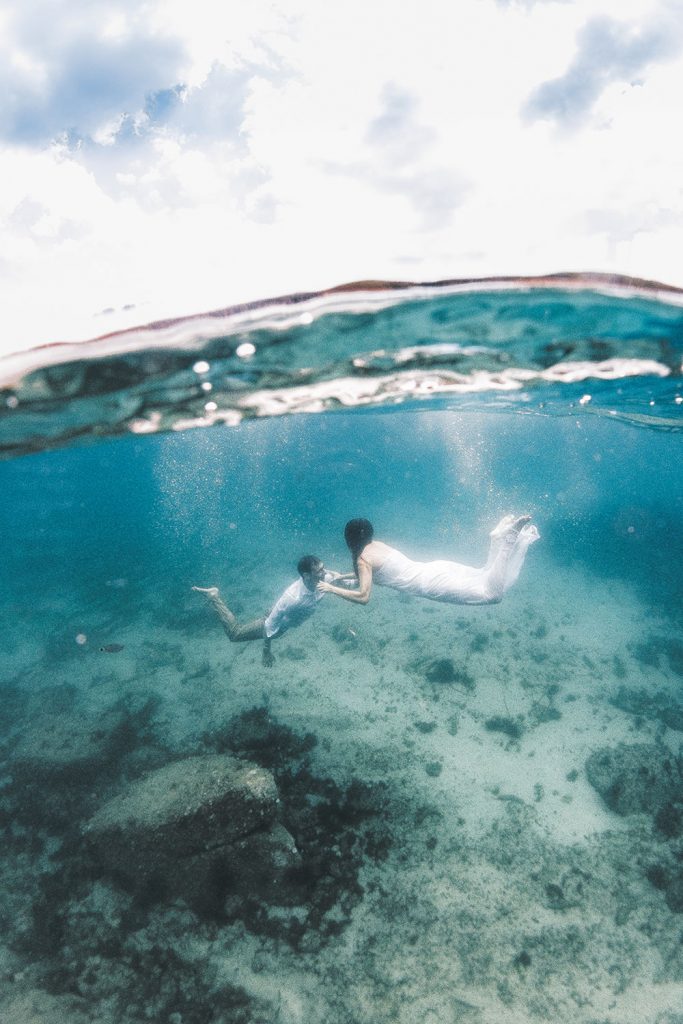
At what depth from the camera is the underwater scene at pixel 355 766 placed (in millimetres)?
6262

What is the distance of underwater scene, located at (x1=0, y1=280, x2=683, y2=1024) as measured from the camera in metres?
6.26

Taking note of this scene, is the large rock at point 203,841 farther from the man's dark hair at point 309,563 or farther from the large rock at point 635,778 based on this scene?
the large rock at point 635,778

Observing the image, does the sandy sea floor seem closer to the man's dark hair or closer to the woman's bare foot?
the man's dark hair

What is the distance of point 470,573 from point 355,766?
5180 mm

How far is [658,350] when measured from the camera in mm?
8898

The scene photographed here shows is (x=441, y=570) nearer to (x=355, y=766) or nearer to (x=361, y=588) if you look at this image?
(x=361, y=588)

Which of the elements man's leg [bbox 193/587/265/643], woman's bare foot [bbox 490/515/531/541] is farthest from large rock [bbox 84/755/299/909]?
woman's bare foot [bbox 490/515/531/541]

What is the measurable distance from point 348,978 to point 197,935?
247 cm

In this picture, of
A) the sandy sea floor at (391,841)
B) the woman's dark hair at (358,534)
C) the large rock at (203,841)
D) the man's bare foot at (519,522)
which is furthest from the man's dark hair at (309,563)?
the sandy sea floor at (391,841)

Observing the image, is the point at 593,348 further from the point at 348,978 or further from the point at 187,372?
the point at 348,978

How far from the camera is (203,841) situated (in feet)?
23.7

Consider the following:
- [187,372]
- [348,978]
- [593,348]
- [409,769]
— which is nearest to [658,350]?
[593,348]

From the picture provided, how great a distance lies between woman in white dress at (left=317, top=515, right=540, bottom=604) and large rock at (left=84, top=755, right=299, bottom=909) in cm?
406

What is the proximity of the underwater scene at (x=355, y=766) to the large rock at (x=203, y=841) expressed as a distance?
45mm
